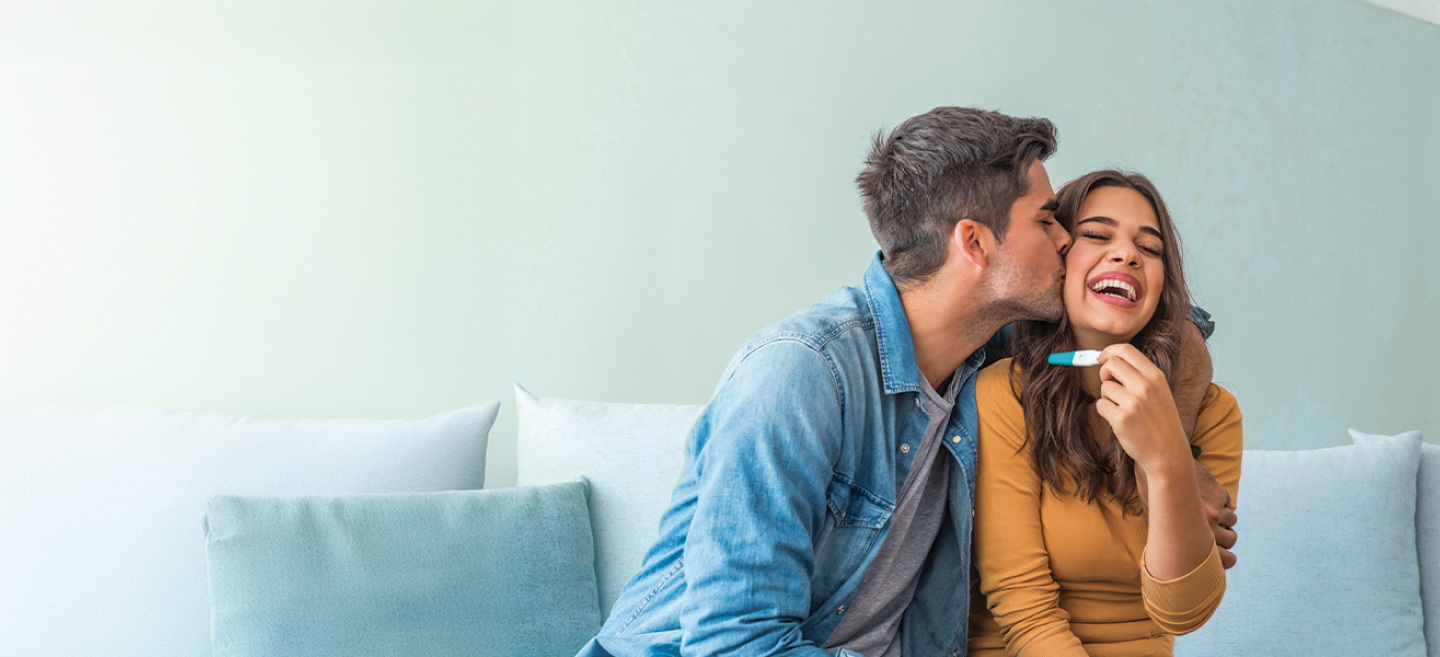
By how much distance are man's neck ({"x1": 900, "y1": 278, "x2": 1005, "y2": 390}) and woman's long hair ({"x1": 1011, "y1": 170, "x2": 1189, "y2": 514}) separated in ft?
0.32

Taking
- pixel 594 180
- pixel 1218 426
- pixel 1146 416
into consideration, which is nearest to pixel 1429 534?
pixel 1218 426

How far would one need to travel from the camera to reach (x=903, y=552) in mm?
1233

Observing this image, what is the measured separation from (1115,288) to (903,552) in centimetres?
44

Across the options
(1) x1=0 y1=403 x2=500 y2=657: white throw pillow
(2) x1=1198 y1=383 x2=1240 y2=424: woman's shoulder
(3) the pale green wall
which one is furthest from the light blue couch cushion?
(2) x1=1198 y1=383 x2=1240 y2=424: woman's shoulder

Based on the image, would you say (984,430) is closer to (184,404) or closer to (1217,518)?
(1217,518)

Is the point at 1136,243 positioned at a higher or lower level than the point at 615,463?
higher

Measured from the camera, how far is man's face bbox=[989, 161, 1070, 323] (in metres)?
1.19

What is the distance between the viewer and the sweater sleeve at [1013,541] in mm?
1188

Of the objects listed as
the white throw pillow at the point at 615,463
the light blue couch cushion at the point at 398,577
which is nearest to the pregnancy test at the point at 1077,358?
the white throw pillow at the point at 615,463

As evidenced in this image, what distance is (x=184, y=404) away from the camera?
180 centimetres

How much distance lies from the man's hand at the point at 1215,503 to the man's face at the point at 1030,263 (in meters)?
0.25

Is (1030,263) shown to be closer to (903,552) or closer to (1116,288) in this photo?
(1116,288)

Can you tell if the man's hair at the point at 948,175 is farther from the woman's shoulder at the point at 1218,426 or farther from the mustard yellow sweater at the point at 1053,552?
the woman's shoulder at the point at 1218,426

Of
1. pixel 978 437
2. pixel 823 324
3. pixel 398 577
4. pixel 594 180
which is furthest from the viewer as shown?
pixel 594 180
